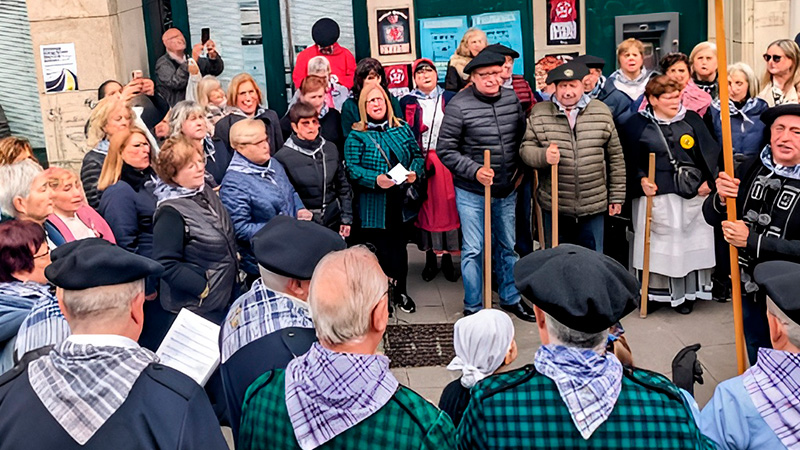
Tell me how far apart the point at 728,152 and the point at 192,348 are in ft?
10.2

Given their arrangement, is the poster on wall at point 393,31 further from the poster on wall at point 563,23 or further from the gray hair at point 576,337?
the gray hair at point 576,337

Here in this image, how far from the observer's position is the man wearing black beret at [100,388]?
2.82 m

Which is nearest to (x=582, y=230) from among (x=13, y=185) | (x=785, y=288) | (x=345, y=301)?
(x=13, y=185)

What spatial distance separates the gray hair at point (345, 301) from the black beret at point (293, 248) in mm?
693

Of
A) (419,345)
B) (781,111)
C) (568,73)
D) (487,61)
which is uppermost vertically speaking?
(487,61)

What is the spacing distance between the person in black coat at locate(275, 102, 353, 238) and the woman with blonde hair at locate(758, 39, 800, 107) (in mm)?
3752

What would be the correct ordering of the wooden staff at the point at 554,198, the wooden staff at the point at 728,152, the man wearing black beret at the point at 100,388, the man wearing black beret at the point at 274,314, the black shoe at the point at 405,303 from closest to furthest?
the man wearing black beret at the point at 100,388 → the man wearing black beret at the point at 274,314 → the wooden staff at the point at 728,152 → the wooden staff at the point at 554,198 → the black shoe at the point at 405,303

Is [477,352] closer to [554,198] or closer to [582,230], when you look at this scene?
[554,198]

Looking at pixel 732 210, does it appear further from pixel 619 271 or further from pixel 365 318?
pixel 365 318

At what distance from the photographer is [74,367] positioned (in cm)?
287

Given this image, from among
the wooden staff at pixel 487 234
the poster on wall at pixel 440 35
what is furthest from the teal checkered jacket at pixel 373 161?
the poster on wall at pixel 440 35

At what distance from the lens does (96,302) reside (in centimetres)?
300

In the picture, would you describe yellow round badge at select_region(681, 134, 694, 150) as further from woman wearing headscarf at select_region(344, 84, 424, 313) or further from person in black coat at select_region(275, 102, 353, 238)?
person in black coat at select_region(275, 102, 353, 238)

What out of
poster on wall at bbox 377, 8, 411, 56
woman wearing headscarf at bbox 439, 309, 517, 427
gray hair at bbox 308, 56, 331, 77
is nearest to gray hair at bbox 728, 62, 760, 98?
gray hair at bbox 308, 56, 331, 77
